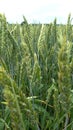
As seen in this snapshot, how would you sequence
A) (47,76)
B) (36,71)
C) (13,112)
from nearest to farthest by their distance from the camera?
(13,112) < (36,71) < (47,76)

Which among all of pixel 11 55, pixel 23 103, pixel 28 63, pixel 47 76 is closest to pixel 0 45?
pixel 11 55

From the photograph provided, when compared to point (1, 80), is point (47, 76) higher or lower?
lower

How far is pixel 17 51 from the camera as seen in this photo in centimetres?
84

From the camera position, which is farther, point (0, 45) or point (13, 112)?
point (0, 45)

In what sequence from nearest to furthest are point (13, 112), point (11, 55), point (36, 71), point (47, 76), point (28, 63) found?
point (13, 112) < point (28, 63) < point (36, 71) < point (11, 55) < point (47, 76)

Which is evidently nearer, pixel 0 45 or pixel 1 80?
pixel 1 80

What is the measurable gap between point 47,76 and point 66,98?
1.83ft

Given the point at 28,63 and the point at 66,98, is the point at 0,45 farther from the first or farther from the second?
the point at 66,98

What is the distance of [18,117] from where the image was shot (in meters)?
0.37

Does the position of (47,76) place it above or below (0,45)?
below

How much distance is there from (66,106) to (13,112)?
78 millimetres

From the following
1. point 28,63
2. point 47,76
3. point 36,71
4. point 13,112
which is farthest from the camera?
point 47,76

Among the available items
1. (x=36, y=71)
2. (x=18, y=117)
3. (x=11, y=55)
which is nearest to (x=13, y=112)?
(x=18, y=117)

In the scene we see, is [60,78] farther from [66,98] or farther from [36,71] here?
[36,71]
